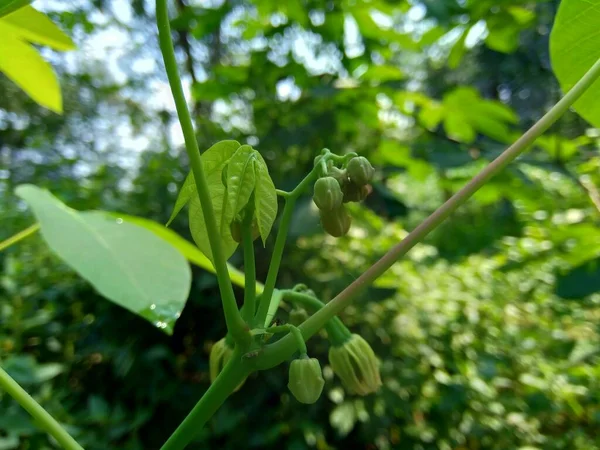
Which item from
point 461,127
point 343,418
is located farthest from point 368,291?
point 461,127

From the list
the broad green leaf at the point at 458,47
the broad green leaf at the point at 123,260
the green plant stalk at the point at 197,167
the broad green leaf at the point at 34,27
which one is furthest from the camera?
the broad green leaf at the point at 458,47

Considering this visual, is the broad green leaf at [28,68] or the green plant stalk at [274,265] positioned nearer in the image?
the green plant stalk at [274,265]

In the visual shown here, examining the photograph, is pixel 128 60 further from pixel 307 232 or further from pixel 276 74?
pixel 307 232

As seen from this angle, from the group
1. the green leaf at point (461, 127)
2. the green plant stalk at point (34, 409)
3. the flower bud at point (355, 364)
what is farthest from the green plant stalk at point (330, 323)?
the green leaf at point (461, 127)

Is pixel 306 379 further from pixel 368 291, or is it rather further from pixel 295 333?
pixel 368 291

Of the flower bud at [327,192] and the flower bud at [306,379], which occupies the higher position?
the flower bud at [327,192]

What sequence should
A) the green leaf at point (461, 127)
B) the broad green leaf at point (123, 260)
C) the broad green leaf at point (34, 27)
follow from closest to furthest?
the broad green leaf at point (123, 260) → the broad green leaf at point (34, 27) → the green leaf at point (461, 127)

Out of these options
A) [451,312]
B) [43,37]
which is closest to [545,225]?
[451,312]

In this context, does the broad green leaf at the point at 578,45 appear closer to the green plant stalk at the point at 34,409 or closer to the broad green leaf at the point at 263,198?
the broad green leaf at the point at 263,198
